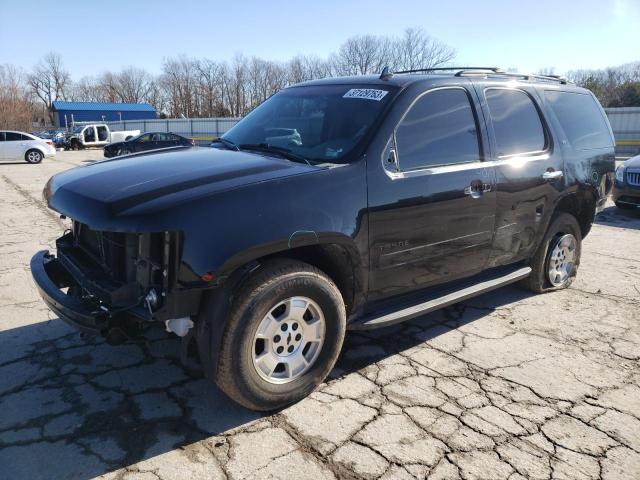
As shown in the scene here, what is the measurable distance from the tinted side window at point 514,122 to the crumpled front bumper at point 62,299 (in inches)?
126

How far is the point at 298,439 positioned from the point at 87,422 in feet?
4.01

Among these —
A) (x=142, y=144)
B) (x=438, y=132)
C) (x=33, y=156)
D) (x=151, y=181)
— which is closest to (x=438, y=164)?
(x=438, y=132)

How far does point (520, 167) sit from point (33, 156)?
24.5 m

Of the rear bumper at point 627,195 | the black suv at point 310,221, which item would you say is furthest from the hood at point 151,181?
the rear bumper at point 627,195

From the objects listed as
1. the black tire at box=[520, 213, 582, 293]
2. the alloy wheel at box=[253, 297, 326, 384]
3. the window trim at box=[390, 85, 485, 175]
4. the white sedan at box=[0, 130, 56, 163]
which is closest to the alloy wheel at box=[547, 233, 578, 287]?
the black tire at box=[520, 213, 582, 293]

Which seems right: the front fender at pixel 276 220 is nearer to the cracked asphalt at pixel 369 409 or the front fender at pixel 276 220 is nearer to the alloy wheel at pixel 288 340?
the alloy wheel at pixel 288 340

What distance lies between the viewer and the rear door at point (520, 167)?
4.07 meters

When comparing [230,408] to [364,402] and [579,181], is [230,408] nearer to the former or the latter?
[364,402]

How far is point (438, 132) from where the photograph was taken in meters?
3.66

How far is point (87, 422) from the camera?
2881 millimetres

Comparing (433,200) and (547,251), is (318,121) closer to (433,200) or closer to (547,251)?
(433,200)

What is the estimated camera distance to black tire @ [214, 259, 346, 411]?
8.79 feet

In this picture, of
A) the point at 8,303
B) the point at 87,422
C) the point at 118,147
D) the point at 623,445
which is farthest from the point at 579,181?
the point at 118,147

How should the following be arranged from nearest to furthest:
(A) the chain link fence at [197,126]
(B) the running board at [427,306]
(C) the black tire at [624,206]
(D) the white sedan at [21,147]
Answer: (B) the running board at [427,306]
(C) the black tire at [624,206]
(D) the white sedan at [21,147]
(A) the chain link fence at [197,126]
